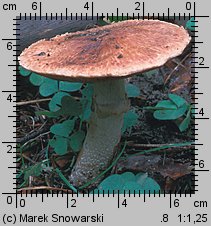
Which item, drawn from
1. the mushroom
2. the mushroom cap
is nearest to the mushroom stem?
the mushroom

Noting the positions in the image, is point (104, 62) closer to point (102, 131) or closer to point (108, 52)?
point (108, 52)

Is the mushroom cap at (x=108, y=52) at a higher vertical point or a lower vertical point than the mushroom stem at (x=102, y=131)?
higher

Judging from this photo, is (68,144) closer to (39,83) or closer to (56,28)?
(39,83)

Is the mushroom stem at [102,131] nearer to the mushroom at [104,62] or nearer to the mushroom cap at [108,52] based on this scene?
the mushroom at [104,62]

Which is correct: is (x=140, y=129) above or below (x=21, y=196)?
above

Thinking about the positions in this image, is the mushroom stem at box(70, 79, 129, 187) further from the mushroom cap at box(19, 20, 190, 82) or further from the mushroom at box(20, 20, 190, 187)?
the mushroom cap at box(19, 20, 190, 82)

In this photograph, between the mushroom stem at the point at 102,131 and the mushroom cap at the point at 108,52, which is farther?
the mushroom stem at the point at 102,131

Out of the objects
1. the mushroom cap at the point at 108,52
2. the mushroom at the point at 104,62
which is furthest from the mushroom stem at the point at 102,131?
the mushroom cap at the point at 108,52

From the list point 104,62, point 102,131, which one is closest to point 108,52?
point 104,62

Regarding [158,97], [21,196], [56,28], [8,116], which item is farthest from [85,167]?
[56,28]
